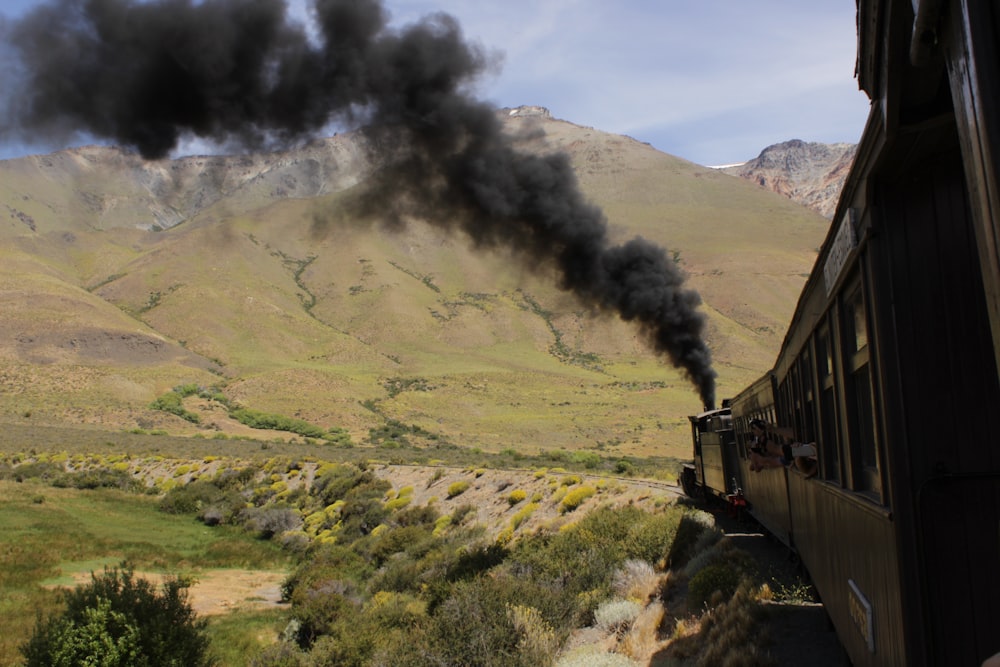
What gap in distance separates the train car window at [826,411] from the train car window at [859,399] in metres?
0.73

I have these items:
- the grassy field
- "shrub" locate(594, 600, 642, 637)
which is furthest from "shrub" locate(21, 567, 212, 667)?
"shrub" locate(594, 600, 642, 637)

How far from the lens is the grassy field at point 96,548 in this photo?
18.2 m


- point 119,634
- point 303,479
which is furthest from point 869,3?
point 303,479

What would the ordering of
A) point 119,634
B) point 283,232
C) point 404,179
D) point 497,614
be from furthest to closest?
point 283,232, point 404,179, point 119,634, point 497,614

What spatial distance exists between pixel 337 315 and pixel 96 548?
96028 millimetres

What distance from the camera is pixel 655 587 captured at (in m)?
13.0

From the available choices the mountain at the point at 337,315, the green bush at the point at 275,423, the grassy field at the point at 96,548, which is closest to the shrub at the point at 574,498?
the grassy field at the point at 96,548

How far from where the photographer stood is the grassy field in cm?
1820

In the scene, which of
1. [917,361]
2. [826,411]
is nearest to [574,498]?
[826,411]

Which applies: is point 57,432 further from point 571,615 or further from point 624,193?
point 624,193

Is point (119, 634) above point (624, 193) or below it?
below

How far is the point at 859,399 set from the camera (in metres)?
4.78

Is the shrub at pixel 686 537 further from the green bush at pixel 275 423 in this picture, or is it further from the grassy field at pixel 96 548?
the green bush at pixel 275 423

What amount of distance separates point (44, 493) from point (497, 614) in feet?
107
